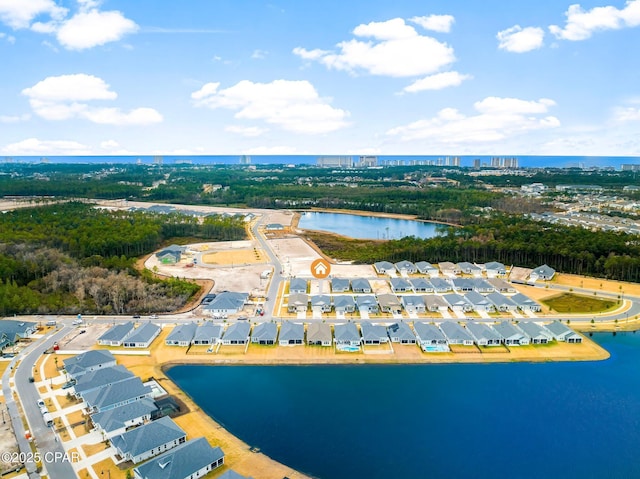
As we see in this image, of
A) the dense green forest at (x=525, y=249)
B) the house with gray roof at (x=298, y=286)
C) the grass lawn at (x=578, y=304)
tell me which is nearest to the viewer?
the grass lawn at (x=578, y=304)

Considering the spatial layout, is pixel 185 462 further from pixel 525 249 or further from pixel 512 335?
pixel 525 249

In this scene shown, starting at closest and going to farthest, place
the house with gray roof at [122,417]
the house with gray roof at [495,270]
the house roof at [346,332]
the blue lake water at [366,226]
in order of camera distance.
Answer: the house with gray roof at [122,417] < the house roof at [346,332] < the house with gray roof at [495,270] < the blue lake water at [366,226]

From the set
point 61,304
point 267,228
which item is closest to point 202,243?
point 267,228

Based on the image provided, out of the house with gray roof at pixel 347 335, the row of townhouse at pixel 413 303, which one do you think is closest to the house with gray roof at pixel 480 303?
the row of townhouse at pixel 413 303

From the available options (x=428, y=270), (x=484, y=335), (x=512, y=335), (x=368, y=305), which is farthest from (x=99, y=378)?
(x=428, y=270)

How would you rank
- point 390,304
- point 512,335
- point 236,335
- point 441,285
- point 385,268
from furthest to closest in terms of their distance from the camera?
1. point 385,268
2. point 441,285
3. point 390,304
4. point 512,335
5. point 236,335

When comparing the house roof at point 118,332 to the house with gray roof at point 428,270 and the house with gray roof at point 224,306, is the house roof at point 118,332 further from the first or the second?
the house with gray roof at point 428,270

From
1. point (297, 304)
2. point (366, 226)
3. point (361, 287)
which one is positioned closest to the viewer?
point (297, 304)
